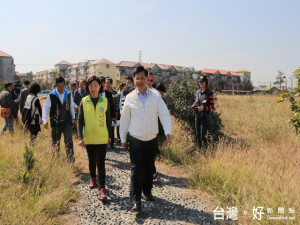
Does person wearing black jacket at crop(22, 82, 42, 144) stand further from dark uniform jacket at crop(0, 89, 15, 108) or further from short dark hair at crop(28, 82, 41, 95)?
dark uniform jacket at crop(0, 89, 15, 108)

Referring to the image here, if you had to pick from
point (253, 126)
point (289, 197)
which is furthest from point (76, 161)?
point (253, 126)

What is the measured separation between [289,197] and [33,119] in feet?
17.3

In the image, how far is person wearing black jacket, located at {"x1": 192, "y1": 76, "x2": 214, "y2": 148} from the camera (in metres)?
5.91

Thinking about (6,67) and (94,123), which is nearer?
Result: (94,123)

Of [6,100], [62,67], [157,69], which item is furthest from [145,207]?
[62,67]

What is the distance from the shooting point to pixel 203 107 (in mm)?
5930

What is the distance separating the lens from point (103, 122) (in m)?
4.05

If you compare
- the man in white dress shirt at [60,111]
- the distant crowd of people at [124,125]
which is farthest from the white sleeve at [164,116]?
the man in white dress shirt at [60,111]

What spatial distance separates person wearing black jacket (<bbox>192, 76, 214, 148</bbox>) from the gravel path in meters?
1.66

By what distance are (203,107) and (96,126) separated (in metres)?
2.96

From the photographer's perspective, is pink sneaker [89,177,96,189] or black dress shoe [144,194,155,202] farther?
pink sneaker [89,177,96,189]

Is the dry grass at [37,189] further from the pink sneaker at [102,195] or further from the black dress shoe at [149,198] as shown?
the black dress shoe at [149,198]

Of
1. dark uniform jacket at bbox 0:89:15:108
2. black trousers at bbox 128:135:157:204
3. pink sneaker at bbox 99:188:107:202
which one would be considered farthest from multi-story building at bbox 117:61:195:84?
black trousers at bbox 128:135:157:204

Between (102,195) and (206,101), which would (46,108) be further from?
(206,101)
